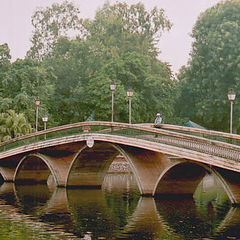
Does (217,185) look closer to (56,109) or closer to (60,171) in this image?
(60,171)

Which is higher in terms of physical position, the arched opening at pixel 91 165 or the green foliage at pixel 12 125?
the green foliage at pixel 12 125

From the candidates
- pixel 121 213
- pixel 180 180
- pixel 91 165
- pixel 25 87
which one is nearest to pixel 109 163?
pixel 91 165

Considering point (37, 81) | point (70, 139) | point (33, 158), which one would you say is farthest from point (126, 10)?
point (70, 139)

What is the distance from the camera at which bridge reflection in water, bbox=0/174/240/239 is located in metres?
28.0

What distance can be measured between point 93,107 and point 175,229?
46.2m

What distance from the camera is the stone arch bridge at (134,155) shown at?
32.6 metres

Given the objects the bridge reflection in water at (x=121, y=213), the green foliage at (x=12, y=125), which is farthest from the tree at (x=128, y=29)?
the bridge reflection in water at (x=121, y=213)

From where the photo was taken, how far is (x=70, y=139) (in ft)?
149

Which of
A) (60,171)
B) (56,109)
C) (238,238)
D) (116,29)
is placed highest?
(116,29)

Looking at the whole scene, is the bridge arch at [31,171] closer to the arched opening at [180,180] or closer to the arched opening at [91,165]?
the arched opening at [91,165]

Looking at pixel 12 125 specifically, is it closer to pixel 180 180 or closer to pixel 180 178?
pixel 180 180

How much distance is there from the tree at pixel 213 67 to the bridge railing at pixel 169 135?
24.7 metres

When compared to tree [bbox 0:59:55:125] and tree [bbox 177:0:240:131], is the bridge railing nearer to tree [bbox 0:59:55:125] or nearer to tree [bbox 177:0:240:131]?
tree [bbox 0:59:55:125]

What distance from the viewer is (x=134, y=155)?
135ft
